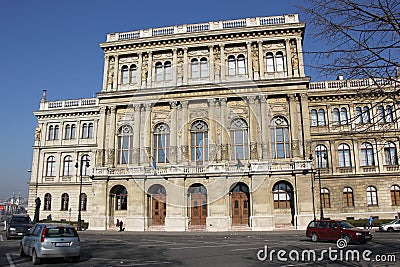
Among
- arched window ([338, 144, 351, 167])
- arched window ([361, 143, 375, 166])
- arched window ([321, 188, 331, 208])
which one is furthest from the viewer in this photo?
arched window ([338, 144, 351, 167])

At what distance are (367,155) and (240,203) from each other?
17.8 m

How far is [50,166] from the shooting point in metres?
53.3

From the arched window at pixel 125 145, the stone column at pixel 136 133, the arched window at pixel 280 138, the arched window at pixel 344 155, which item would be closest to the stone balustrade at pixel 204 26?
the stone column at pixel 136 133

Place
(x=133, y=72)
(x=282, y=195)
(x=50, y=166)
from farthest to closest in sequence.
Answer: (x=50, y=166)
(x=133, y=72)
(x=282, y=195)

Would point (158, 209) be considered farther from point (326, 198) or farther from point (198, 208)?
point (326, 198)

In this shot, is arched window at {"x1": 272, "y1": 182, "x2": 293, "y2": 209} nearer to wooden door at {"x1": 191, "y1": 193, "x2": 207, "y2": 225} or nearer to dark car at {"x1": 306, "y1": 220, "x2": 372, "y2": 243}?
wooden door at {"x1": 191, "y1": 193, "x2": 207, "y2": 225}

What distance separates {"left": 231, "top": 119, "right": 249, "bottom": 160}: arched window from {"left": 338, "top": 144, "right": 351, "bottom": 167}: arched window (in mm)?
12998

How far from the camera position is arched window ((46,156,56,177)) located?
5296 cm

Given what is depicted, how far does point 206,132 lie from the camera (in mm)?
41969

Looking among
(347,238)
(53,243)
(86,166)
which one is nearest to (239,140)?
(347,238)

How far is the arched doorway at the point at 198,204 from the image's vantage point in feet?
130

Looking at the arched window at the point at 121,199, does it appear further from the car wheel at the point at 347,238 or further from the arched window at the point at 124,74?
the car wheel at the point at 347,238

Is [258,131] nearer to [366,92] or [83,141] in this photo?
[83,141]

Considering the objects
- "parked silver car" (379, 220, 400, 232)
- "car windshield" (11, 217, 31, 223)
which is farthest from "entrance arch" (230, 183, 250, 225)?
"car windshield" (11, 217, 31, 223)
